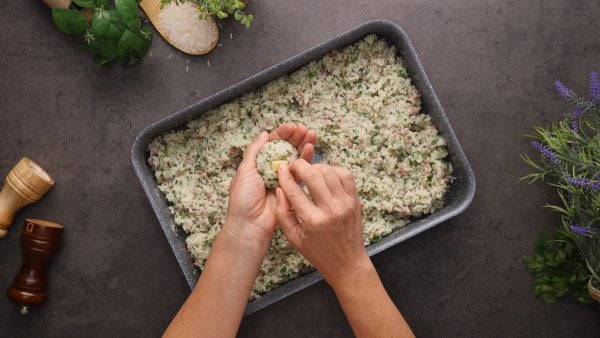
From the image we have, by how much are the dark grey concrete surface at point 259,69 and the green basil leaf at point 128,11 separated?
19cm

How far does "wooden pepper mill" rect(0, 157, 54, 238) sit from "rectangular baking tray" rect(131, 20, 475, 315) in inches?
15.9

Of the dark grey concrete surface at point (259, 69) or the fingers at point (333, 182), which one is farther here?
the dark grey concrete surface at point (259, 69)

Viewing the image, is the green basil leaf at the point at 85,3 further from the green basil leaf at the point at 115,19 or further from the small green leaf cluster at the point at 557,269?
the small green leaf cluster at the point at 557,269

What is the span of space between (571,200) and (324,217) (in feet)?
3.10

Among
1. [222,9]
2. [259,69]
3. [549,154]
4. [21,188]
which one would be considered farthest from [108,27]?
[549,154]

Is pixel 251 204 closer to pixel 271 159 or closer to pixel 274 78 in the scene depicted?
pixel 271 159

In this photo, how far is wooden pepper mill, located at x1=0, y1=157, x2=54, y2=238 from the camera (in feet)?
6.27

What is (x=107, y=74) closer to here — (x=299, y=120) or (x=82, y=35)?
(x=82, y=35)

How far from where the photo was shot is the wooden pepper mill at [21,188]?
6.27ft

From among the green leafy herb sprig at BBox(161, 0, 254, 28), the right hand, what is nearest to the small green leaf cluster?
the right hand

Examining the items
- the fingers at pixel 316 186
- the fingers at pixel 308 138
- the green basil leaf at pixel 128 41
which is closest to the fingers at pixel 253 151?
the fingers at pixel 308 138

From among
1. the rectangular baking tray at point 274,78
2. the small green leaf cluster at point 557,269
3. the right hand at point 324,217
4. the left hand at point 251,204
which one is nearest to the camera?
the right hand at point 324,217

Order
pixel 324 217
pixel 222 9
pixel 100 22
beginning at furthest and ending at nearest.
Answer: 1. pixel 222 9
2. pixel 100 22
3. pixel 324 217

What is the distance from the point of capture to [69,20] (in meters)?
1.82
